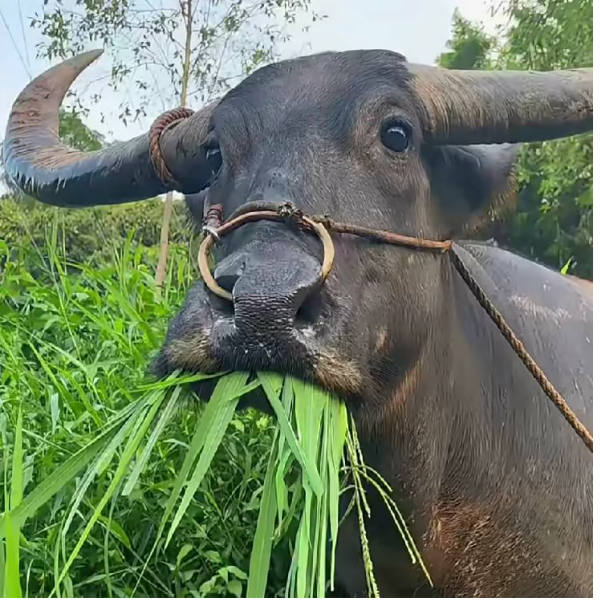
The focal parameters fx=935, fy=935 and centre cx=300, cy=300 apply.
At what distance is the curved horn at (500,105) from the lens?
242 centimetres

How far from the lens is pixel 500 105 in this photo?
→ 249 centimetres

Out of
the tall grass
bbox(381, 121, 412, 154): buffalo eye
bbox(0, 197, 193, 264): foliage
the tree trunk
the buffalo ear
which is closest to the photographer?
the tall grass

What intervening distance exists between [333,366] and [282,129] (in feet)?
2.14

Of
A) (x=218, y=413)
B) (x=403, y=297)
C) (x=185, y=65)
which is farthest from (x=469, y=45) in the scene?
(x=218, y=413)

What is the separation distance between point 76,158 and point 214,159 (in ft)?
2.42

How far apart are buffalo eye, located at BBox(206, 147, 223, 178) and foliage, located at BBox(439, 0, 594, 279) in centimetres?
425

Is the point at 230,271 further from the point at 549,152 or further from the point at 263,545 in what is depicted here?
the point at 549,152

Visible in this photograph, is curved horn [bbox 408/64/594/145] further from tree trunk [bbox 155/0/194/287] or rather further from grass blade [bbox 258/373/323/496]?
tree trunk [bbox 155/0/194/287]

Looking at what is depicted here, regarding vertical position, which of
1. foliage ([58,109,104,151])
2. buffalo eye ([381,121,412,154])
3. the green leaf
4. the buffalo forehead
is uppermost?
the buffalo forehead

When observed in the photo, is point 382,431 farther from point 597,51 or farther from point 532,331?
point 597,51

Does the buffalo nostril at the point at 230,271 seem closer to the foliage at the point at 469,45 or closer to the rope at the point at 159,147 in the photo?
the rope at the point at 159,147

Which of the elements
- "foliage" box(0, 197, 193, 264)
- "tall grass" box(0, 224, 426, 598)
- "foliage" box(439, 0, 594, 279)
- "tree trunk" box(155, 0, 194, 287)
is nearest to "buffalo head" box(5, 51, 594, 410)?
"tall grass" box(0, 224, 426, 598)

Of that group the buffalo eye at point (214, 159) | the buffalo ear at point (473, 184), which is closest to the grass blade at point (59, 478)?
the buffalo eye at point (214, 159)

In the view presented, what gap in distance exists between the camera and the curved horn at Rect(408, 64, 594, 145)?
2418mm
